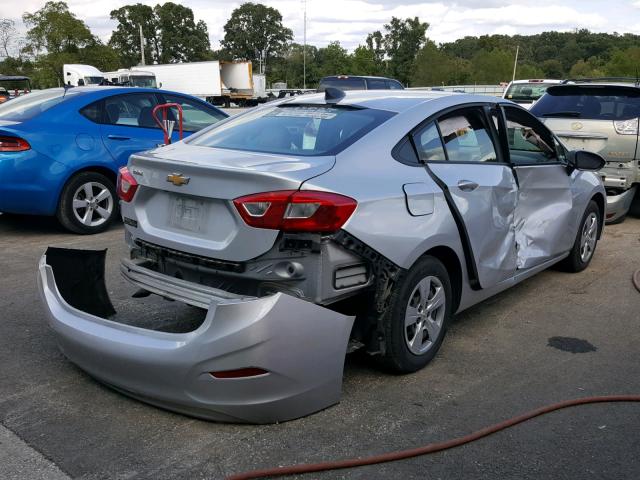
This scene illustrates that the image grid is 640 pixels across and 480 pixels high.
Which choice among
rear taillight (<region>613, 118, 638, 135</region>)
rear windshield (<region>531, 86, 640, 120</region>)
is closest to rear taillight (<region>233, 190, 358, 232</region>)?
rear taillight (<region>613, 118, 638, 135</region>)

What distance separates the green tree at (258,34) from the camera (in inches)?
4734

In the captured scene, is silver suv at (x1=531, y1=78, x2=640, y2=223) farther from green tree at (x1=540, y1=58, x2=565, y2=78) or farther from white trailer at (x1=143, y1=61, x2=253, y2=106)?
green tree at (x1=540, y1=58, x2=565, y2=78)

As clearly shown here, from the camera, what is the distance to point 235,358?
293 cm

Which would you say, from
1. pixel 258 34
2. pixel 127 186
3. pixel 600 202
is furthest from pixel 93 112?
pixel 258 34

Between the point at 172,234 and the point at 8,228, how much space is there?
4944 mm

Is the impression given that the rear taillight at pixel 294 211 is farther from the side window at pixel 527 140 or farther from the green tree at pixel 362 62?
the green tree at pixel 362 62

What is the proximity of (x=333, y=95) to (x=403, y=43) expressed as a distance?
10765 centimetres

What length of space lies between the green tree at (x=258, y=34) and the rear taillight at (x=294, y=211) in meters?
121

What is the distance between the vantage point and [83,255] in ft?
13.6

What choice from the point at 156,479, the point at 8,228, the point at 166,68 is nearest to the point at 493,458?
the point at 156,479

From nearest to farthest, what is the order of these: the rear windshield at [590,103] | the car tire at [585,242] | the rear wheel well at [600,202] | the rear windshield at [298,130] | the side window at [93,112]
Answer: the rear windshield at [298,130] → the car tire at [585,242] → the rear wheel well at [600,202] → the side window at [93,112] → the rear windshield at [590,103]

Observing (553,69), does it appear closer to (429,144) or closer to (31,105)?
(31,105)

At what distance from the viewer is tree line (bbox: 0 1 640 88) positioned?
5462 centimetres

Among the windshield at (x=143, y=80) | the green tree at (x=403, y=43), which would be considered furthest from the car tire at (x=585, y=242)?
the green tree at (x=403, y=43)
